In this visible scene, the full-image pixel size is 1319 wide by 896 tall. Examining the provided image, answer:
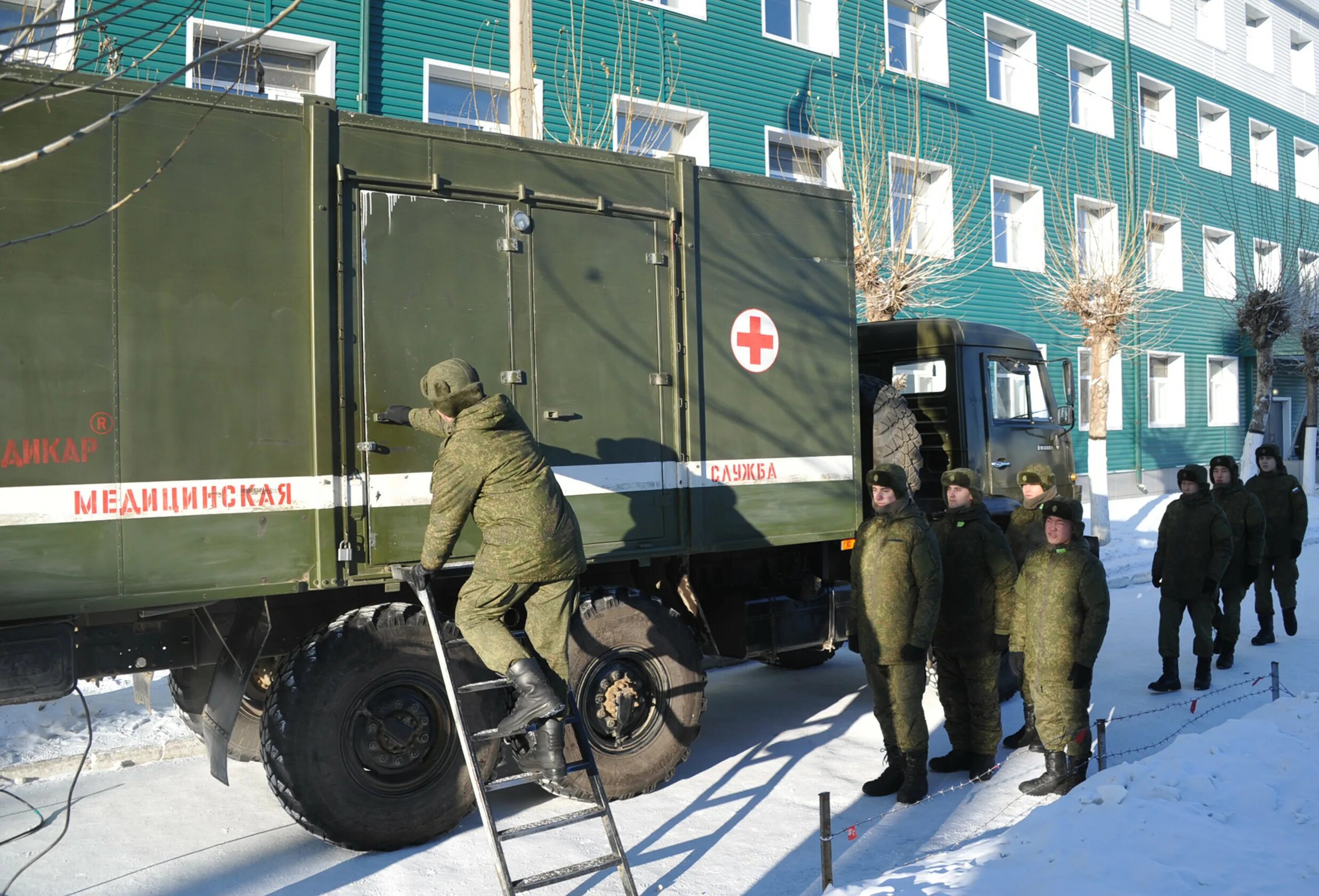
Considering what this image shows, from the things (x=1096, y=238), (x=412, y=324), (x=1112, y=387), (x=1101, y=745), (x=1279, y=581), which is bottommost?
(x=1101, y=745)

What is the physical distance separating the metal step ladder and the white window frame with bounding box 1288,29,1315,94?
31.0 meters

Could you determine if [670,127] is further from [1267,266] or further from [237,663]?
[1267,266]

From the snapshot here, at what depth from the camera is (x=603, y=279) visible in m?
5.45

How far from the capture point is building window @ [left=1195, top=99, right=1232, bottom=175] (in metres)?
24.5

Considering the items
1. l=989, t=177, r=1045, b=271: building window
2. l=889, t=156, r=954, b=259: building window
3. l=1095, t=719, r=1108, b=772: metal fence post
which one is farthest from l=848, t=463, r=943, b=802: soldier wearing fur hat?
l=989, t=177, r=1045, b=271: building window

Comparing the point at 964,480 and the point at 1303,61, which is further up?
the point at 1303,61

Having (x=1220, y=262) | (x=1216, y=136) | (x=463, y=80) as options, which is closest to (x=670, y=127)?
Answer: (x=463, y=80)

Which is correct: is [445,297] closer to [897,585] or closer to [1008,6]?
[897,585]

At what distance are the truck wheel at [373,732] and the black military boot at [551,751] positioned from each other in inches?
21.8

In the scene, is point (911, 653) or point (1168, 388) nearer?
point (911, 653)

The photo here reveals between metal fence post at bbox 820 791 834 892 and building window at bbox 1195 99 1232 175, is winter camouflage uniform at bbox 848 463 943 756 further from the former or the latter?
building window at bbox 1195 99 1232 175

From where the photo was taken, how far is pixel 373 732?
4.76m

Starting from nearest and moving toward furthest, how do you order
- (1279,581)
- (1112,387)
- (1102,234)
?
1. (1279,581)
2. (1102,234)
3. (1112,387)

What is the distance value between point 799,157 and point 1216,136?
14.3m
